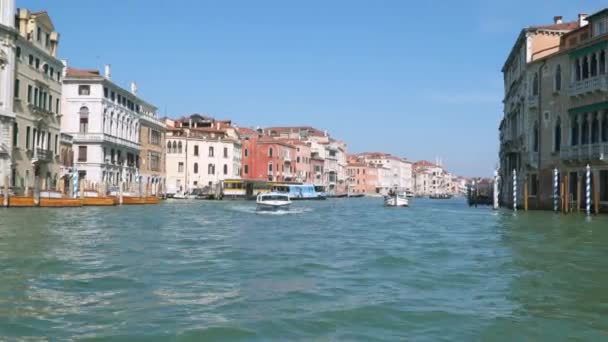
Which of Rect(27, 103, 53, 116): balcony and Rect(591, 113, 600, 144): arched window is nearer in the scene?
Rect(591, 113, 600, 144): arched window

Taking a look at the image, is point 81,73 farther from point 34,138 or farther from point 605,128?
point 605,128

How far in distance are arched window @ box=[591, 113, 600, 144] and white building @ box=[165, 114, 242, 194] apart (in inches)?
1330

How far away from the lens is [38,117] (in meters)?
31.6

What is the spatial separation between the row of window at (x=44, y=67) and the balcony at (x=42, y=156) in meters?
3.97

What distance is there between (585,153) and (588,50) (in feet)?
13.8

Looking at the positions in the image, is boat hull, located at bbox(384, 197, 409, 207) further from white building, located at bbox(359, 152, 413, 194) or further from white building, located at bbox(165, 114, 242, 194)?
white building, located at bbox(359, 152, 413, 194)

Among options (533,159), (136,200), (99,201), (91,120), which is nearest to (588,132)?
(533,159)

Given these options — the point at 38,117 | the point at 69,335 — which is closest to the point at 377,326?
the point at 69,335

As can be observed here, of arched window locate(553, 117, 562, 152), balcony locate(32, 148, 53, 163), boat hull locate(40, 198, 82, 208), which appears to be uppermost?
arched window locate(553, 117, 562, 152)

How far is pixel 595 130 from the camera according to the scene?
2652cm

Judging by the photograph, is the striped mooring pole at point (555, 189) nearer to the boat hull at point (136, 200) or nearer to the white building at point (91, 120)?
the boat hull at point (136, 200)

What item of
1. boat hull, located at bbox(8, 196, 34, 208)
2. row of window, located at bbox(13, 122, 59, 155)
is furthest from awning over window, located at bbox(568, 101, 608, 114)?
row of window, located at bbox(13, 122, 59, 155)

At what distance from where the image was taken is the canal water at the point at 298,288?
6188 mm

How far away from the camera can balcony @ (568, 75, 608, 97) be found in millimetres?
25469
